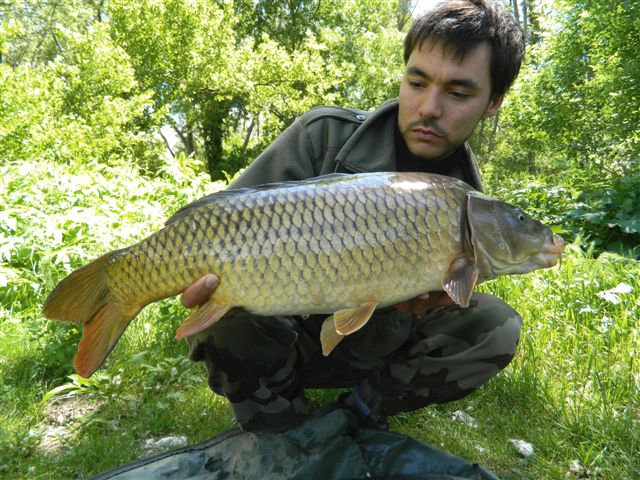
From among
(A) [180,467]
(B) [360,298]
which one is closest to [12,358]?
(A) [180,467]

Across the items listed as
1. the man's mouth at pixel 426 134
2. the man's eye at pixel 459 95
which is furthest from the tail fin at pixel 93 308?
the man's eye at pixel 459 95

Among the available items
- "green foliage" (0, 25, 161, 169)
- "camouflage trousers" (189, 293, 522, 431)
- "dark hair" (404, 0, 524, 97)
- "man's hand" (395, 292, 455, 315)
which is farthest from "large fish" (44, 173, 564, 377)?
"green foliage" (0, 25, 161, 169)

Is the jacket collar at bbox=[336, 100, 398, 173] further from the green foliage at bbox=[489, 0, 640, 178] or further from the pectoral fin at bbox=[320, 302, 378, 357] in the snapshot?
the green foliage at bbox=[489, 0, 640, 178]

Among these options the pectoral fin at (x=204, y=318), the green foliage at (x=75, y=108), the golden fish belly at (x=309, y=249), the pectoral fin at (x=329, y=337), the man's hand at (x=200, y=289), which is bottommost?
the green foliage at (x=75, y=108)

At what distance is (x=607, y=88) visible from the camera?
552cm

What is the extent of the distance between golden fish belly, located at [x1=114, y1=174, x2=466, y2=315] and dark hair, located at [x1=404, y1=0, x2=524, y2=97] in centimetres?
63

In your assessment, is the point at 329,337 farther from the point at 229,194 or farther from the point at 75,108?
the point at 75,108

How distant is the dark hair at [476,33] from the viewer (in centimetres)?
169

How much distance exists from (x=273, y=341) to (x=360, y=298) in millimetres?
429

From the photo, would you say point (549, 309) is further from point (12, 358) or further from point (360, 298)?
point (12, 358)

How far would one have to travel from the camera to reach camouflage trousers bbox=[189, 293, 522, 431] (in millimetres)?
1620

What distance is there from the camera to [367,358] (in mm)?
1816

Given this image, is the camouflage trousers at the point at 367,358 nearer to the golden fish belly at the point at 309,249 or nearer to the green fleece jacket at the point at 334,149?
the golden fish belly at the point at 309,249

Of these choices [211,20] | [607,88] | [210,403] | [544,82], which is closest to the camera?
[210,403]
